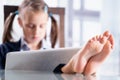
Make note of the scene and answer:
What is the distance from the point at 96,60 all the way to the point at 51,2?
0.64 m

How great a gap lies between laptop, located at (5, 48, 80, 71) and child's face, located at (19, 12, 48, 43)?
0.22 meters

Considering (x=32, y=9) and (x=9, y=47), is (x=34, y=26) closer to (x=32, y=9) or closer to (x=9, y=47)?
(x=32, y=9)

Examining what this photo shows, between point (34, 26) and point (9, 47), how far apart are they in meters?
0.22

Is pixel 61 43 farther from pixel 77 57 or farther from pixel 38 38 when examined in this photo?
pixel 77 57

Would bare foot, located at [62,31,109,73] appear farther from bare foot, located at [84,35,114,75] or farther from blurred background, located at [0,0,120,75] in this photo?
blurred background, located at [0,0,120,75]

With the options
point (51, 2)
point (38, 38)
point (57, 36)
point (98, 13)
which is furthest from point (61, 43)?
point (98, 13)

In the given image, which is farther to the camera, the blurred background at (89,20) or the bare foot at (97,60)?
the blurred background at (89,20)

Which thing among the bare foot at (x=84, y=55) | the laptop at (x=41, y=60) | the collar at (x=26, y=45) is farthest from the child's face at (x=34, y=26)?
the bare foot at (x=84, y=55)

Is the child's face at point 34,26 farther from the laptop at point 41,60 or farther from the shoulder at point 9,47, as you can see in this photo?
the laptop at point 41,60

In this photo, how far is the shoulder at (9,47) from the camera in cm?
143

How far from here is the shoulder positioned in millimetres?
1430

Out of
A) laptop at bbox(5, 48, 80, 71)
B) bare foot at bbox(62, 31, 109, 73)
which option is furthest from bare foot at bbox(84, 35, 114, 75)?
laptop at bbox(5, 48, 80, 71)

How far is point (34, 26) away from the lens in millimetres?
1434

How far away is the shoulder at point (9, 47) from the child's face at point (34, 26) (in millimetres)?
78
